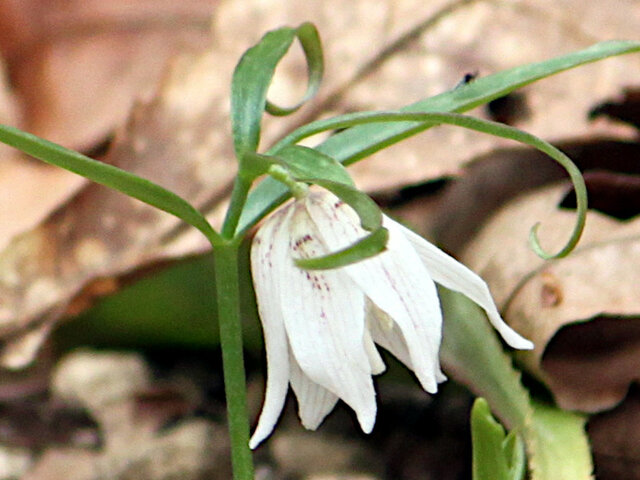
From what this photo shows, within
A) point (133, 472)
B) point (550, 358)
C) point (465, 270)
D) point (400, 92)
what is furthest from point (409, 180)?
point (465, 270)

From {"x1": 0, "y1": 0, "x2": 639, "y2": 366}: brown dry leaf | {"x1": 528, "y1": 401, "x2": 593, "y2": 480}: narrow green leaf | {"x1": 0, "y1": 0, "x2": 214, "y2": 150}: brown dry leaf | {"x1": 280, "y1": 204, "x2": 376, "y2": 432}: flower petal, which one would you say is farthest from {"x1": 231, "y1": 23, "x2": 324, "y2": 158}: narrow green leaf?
{"x1": 0, "y1": 0, "x2": 214, "y2": 150}: brown dry leaf

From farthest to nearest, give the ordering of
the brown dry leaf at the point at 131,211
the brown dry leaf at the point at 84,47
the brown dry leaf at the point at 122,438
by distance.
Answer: the brown dry leaf at the point at 84,47 < the brown dry leaf at the point at 131,211 < the brown dry leaf at the point at 122,438

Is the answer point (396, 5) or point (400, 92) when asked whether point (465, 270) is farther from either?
point (396, 5)

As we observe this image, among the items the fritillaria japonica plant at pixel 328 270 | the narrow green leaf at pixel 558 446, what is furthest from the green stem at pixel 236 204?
the narrow green leaf at pixel 558 446

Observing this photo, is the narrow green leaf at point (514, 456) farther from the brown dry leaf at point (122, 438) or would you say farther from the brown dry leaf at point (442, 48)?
the brown dry leaf at point (442, 48)

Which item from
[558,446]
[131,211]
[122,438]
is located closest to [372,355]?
[558,446]

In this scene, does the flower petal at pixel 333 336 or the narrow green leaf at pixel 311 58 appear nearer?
the flower petal at pixel 333 336

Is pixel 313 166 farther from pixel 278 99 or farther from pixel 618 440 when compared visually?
pixel 278 99
